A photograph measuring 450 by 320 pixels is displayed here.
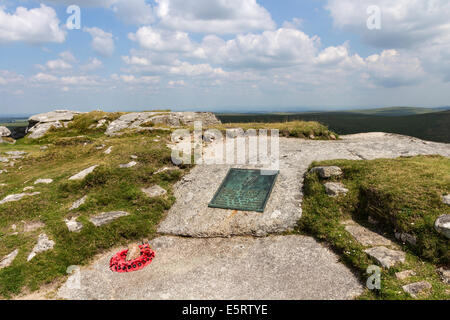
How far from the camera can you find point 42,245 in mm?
8930

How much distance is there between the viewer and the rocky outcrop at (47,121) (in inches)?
985

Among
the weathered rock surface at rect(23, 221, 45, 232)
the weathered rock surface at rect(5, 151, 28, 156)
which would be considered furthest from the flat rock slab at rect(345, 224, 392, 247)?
the weathered rock surface at rect(5, 151, 28, 156)

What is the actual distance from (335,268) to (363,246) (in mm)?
1224

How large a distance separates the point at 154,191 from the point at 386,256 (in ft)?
30.3

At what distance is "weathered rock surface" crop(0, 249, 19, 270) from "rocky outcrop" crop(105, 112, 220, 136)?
1469cm

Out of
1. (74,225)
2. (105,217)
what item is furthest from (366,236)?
(74,225)

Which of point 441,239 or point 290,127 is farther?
point 290,127

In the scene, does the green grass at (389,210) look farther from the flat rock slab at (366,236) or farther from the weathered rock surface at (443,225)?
the flat rock slab at (366,236)

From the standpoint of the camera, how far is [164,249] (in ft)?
30.8

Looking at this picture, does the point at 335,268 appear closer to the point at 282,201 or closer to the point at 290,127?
the point at 282,201

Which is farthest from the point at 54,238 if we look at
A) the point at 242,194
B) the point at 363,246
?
the point at 363,246

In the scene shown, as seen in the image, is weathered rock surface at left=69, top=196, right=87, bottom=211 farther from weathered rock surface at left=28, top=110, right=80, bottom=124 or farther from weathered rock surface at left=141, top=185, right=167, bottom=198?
weathered rock surface at left=28, top=110, right=80, bottom=124

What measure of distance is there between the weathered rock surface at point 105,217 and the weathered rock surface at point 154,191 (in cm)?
151

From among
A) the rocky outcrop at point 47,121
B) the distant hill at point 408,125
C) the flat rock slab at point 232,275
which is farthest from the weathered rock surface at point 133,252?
the rocky outcrop at point 47,121
